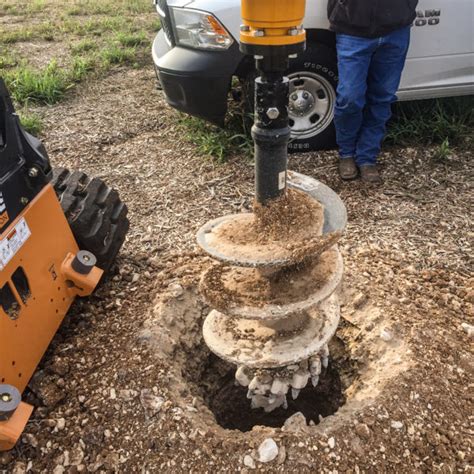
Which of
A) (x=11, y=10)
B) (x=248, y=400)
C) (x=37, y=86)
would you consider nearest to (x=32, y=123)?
(x=37, y=86)

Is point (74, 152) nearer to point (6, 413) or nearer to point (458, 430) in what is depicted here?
point (6, 413)

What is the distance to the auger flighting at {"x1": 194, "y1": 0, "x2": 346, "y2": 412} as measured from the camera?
182cm

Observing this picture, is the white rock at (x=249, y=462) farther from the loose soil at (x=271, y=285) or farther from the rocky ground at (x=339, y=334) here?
the loose soil at (x=271, y=285)

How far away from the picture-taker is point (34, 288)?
7.97 ft

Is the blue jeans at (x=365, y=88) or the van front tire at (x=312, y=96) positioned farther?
the van front tire at (x=312, y=96)

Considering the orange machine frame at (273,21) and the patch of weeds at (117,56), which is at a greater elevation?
the orange machine frame at (273,21)

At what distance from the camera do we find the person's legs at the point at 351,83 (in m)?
3.73

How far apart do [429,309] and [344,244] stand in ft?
2.52

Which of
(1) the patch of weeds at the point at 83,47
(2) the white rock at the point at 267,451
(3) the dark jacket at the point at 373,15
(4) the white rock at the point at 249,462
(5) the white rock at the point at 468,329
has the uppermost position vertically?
(3) the dark jacket at the point at 373,15

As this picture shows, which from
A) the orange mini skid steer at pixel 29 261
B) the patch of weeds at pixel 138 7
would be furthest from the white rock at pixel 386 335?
the patch of weeds at pixel 138 7

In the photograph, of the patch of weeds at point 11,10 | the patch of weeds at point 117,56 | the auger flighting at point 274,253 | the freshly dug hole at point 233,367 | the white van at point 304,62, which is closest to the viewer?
the auger flighting at point 274,253

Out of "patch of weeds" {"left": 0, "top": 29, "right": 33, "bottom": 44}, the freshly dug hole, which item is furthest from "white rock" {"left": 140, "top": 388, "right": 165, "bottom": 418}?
"patch of weeds" {"left": 0, "top": 29, "right": 33, "bottom": 44}

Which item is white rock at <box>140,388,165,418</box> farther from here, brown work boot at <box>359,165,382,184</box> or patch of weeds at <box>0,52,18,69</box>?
patch of weeds at <box>0,52,18,69</box>

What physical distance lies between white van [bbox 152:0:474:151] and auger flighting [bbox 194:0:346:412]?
2.18 metres
